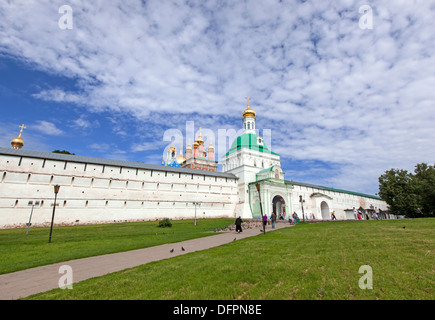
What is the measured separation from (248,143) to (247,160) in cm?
438

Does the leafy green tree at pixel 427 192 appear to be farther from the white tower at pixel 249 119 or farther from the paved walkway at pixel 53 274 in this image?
the paved walkway at pixel 53 274

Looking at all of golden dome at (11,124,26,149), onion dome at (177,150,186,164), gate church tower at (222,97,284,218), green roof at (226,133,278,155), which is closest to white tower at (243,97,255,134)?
gate church tower at (222,97,284,218)

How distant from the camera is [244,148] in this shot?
157ft

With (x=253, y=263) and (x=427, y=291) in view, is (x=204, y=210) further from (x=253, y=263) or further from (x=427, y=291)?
(x=427, y=291)

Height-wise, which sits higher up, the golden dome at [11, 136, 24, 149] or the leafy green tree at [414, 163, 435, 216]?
the golden dome at [11, 136, 24, 149]

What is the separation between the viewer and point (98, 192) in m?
30.6

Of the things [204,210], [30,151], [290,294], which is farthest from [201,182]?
[290,294]

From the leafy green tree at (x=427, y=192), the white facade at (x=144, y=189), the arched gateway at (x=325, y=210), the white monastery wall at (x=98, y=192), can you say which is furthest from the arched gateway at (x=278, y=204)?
the leafy green tree at (x=427, y=192)

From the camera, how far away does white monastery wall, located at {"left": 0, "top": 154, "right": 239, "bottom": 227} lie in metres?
26.1

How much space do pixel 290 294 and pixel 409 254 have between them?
5.26 metres

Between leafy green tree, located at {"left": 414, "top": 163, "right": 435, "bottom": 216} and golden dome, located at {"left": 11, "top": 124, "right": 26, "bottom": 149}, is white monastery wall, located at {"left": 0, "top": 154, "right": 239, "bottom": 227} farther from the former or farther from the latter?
leafy green tree, located at {"left": 414, "top": 163, "right": 435, "bottom": 216}

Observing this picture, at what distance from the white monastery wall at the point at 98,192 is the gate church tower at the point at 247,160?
4604 millimetres

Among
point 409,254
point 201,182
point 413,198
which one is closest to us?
point 409,254

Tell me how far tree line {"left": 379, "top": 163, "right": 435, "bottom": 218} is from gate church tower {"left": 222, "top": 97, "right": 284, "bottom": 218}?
1954cm
